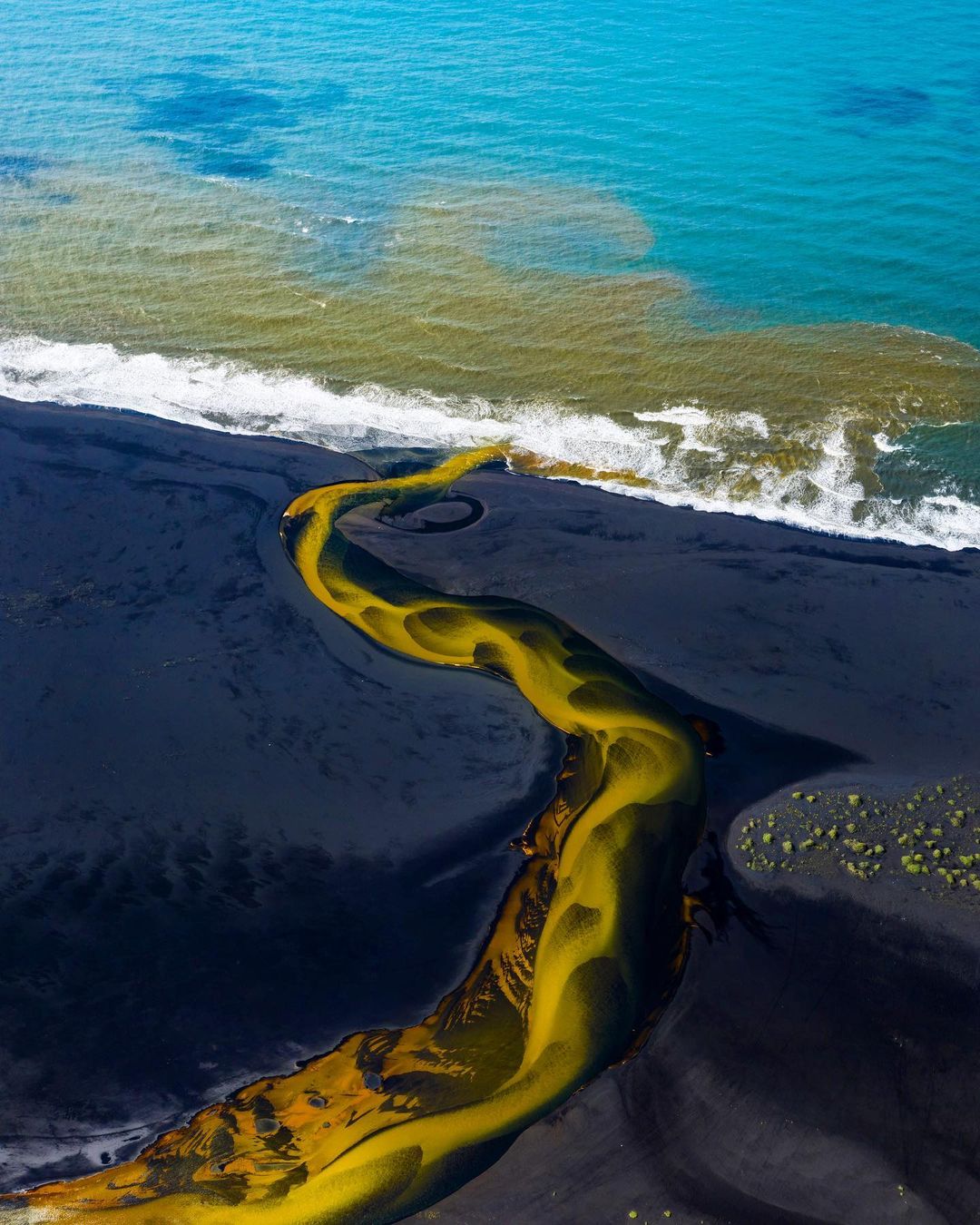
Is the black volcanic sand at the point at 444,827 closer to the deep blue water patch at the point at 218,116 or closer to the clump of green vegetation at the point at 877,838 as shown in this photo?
the clump of green vegetation at the point at 877,838

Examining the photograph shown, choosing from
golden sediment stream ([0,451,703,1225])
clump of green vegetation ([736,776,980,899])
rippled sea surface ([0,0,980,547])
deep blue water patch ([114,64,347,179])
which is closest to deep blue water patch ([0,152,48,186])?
rippled sea surface ([0,0,980,547])

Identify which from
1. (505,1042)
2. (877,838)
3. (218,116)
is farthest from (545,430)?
(218,116)

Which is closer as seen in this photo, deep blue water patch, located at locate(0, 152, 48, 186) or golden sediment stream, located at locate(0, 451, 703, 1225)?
golden sediment stream, located at locate(0, 451, 703, 1225)

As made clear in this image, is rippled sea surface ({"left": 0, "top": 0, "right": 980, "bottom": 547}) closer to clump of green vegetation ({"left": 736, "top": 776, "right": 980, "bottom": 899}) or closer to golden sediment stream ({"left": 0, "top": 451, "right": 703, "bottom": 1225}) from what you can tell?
clump of green vegetation ({"left": 736, "top": 776, "right": 980, "bottom": 899})

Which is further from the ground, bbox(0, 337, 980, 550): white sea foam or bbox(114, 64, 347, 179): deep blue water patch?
bbox(114, 64, 347, 179): deep blue water patch

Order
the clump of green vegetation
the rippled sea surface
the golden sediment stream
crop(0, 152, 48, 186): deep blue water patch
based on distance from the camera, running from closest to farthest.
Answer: the golden sediment stream, the clump of green vegetation, the rippled sea surface, crop(0, 152, 48, 186): deep blue water patch

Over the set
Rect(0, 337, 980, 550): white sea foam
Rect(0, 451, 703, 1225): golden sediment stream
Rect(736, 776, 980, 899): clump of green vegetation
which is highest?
Rect(0, 337, 980, 550): white sea foam

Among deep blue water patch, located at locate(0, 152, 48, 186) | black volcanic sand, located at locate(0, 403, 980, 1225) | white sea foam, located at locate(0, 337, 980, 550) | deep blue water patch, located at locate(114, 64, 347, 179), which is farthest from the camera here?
deep blue water patch, located at locate(114, 64, 347, 179)
